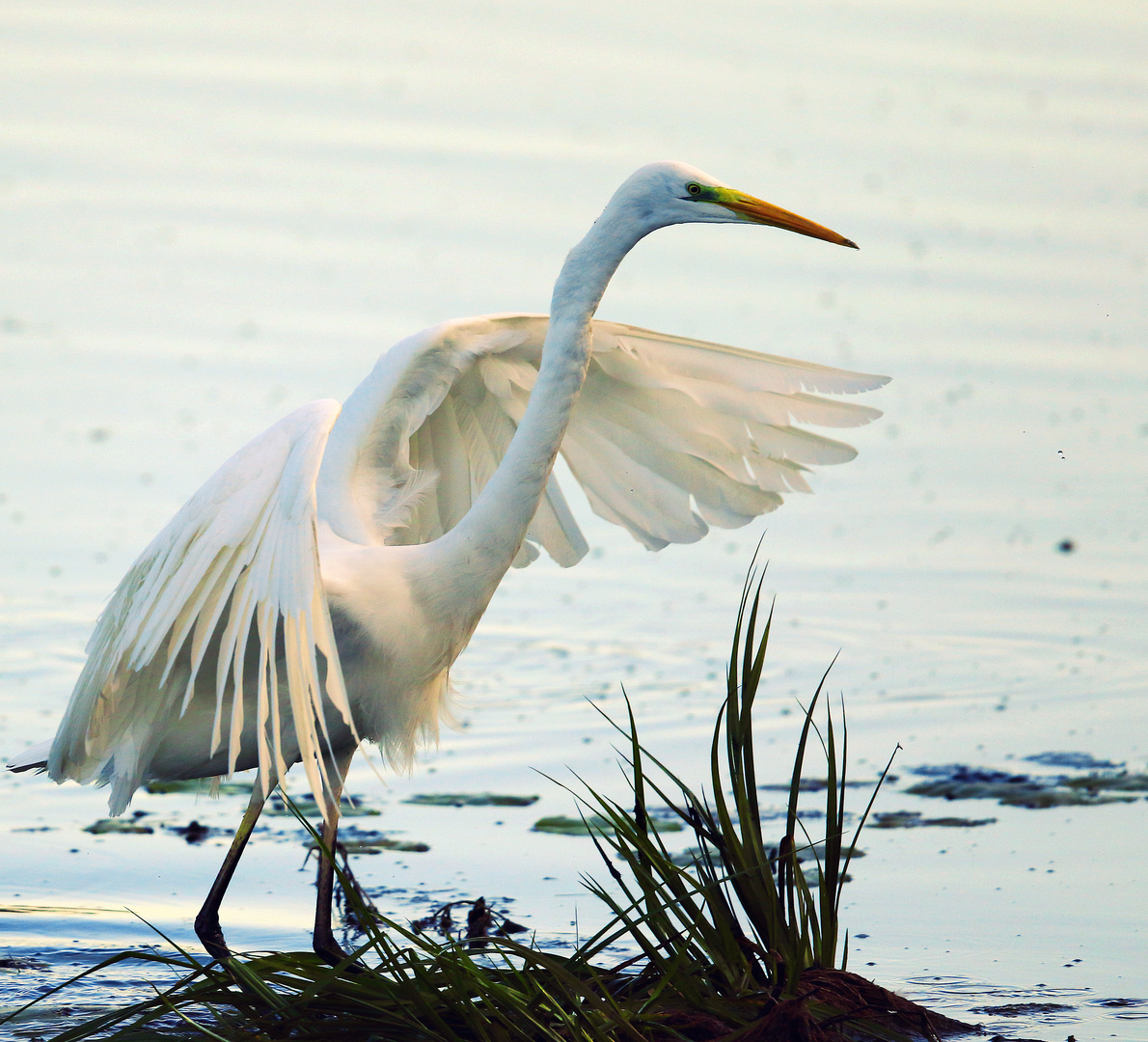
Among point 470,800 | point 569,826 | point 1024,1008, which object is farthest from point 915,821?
point 470,800

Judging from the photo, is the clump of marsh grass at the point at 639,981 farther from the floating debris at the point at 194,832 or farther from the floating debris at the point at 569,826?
the floating debris at the point at 194,832

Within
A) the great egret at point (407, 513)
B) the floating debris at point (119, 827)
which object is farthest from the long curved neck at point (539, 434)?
the floating debris at point (119, 827)

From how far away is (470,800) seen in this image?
18.5 ft

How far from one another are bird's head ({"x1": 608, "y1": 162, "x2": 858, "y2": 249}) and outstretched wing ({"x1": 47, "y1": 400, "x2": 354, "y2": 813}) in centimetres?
88

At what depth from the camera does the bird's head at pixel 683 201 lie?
4164 millimetres

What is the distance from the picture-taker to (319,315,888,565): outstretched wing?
4.97 meters

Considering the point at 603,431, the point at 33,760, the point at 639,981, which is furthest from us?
the point at 603,431

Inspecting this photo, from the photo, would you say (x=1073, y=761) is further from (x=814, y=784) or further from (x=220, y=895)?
(x=220, y=895)

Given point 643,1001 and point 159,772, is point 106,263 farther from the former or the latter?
point 643,1001

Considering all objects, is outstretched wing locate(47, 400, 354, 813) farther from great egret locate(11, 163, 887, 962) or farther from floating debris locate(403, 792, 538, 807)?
floating debris locate(403, 792, 538, 807)

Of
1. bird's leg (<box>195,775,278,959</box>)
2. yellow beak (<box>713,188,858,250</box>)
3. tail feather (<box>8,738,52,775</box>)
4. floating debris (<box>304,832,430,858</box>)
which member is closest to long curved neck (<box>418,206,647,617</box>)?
yellow beak (<box>713,188,858,250</box>)

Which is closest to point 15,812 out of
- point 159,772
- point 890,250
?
point 159,772

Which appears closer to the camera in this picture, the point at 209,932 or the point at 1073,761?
the point at 209,932

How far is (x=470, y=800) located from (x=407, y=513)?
40.3 inches
